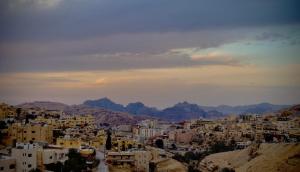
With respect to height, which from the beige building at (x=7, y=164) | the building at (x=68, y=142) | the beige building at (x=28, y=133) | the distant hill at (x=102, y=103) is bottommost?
the beige building at (x=7, y=164)

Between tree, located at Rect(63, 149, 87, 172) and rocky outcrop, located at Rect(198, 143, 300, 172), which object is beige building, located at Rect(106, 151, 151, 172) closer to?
tree, located at Rect(63, 149, 87, 172)

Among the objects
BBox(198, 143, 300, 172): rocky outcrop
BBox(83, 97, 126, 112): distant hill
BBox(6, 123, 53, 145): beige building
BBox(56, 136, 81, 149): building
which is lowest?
BBox(198, 143, 300, 172): rocky outcrop

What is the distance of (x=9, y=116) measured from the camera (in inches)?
520

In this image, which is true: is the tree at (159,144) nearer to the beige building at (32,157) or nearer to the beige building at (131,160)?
the beige building at (131,160)

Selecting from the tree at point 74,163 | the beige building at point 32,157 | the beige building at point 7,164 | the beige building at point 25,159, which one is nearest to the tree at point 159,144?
the tree at point 74,163

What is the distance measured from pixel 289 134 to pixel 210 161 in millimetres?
2628

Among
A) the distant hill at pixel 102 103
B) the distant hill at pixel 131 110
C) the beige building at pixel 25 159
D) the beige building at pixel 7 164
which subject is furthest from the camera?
the distant hill at pixel 131 110

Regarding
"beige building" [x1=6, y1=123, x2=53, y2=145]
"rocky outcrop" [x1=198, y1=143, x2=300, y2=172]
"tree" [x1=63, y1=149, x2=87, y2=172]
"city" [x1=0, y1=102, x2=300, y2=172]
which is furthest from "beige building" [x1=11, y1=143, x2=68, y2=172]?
"rocky outcrop" [x1=198, y1=143, x2=300, y2=172]

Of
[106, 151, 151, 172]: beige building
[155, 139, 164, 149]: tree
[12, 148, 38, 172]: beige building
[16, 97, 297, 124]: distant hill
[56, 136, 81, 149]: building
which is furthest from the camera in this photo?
[16, 97, 297, 124]: distant hill

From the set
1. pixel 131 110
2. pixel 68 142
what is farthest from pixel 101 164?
pixel 131 110

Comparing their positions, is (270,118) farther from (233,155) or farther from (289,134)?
(233,155)

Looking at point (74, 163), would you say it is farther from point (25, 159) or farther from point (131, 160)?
point (131, 160)

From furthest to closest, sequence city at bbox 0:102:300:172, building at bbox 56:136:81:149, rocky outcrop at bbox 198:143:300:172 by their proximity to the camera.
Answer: building at bbox 56:136:81:149 < rocky outcrop at bbox 198:143:300:172 < city at bbox 0:102:300:172

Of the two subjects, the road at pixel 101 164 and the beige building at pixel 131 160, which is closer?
the road at pixel 101 164
